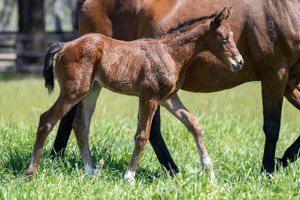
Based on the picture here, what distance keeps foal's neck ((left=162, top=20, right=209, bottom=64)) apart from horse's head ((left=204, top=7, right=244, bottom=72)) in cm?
9

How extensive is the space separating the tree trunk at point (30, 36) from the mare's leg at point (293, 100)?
43.9 feet

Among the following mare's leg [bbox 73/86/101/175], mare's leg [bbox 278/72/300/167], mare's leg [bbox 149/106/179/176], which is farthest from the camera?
mare's leg [bbox 278/72/300/167]

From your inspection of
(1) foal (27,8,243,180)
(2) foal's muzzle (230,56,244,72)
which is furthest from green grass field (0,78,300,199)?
(2) foal's muzzle (230,56,244,72)

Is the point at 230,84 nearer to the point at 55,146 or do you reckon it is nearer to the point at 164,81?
the point at 164,81

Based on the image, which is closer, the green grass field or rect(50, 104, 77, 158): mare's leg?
the green grass field

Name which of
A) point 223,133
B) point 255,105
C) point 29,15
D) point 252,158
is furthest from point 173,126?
point 29,15

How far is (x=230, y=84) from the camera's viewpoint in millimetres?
5023

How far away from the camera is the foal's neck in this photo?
431 centimetres

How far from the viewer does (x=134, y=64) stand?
4.24 metres

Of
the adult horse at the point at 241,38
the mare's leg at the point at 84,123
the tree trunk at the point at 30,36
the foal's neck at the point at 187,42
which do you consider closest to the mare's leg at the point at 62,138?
the adult horse at the point at 241,38

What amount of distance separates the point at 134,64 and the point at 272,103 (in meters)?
1.51

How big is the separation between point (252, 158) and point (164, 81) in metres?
1.90

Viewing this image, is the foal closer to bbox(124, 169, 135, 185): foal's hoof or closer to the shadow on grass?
Answer: bbox(124, 169, 135, 185): foal's hoof

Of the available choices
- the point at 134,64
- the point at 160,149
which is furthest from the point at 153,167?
the point at 134,64
